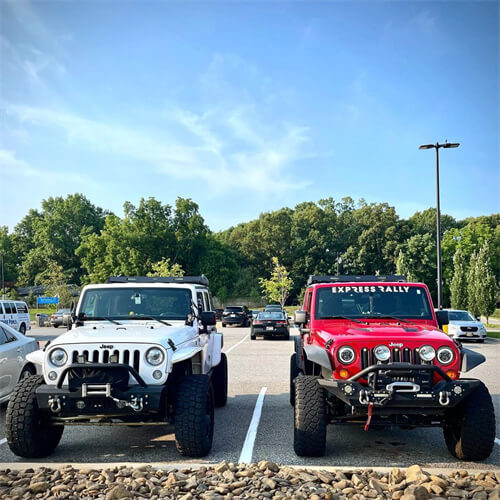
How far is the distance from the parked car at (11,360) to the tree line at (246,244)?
52461 mm

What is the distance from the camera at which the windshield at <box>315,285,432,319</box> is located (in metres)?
7.84

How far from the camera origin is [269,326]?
25.7m

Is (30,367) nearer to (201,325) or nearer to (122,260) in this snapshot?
(201,325)

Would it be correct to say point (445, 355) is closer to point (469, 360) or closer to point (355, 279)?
point (469, 360)

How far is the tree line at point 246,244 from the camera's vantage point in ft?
250

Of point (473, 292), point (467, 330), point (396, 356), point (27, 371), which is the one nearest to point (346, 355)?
point (396, 356)

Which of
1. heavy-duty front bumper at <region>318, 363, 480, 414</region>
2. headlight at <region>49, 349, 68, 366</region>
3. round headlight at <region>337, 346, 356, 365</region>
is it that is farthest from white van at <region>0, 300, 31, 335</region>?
heavy-duty front bumper at <region>318, 363, 480, 414</region>

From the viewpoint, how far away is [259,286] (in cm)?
8525

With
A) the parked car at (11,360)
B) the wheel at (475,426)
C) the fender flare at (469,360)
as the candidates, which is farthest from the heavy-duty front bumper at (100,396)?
the fender flare at (469,360)

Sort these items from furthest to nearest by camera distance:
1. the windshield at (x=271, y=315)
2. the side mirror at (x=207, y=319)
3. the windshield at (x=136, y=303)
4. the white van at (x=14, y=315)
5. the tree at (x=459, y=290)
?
1. the tree at (x=459, y=290)
2. the white van at (x=14, y=315)
3. the windshield at (x=271, y=315)
4. the windshield at (x=136, y=303)
5. the side mirror at (x=207, y=319)

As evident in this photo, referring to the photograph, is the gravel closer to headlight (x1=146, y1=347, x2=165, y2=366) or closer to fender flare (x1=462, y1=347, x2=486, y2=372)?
headlight (x1=146, y1=347, x2=165, y2=366)

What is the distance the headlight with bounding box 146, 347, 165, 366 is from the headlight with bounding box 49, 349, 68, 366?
2.89 ft

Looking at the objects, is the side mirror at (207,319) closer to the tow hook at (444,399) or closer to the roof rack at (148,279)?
the roof rack at (148,279)

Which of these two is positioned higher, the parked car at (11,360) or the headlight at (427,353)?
the headlight at (427,353)
